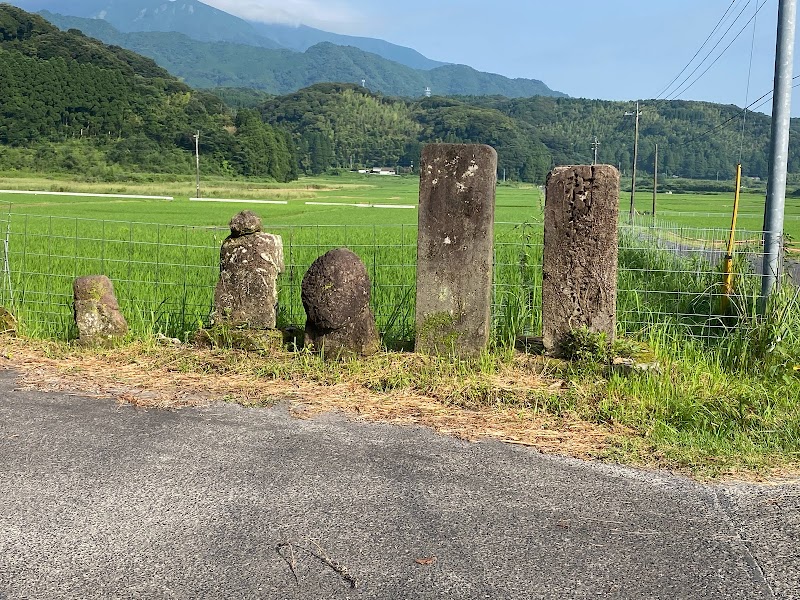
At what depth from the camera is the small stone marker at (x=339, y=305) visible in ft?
19.7

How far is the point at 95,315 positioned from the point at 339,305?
2.14 meters

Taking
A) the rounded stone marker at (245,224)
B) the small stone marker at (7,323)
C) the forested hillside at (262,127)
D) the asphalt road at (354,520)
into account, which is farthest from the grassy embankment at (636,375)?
the forested hillside at (262,127)

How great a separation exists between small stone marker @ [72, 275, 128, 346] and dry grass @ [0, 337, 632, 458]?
136 millimetres

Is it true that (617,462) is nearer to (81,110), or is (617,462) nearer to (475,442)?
(475,442)

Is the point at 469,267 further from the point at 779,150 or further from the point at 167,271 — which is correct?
the point at 167,271

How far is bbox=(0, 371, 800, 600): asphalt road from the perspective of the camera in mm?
2986

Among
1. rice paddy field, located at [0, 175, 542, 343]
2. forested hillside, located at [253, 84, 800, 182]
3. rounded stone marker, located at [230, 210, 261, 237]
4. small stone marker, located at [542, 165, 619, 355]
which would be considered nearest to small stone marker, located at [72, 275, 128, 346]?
rice paddy field, located at [0, 175, 542, 343]

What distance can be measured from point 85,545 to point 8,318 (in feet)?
14.9

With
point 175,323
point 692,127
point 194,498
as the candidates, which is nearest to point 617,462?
point 194,498

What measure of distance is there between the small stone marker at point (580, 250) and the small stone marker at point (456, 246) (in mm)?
457

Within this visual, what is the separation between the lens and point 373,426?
16.0 ft

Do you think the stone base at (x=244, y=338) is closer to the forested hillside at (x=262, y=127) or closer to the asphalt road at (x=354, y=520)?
the asphalt road at (x=354, y=520)

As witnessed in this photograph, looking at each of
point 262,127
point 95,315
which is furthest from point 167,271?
Result: point 262,127

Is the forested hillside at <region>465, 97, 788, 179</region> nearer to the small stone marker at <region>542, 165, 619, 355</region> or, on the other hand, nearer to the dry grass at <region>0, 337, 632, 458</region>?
the small stone marker at <region>542, 165, 619, 355</region>
